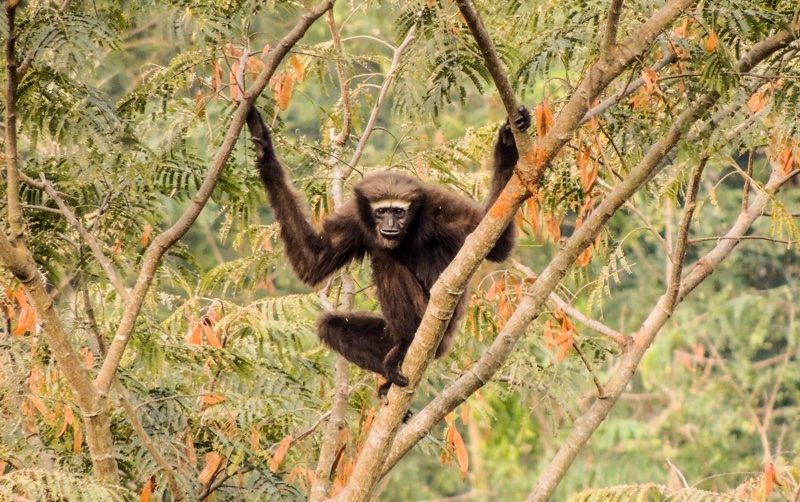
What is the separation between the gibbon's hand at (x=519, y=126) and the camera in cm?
487

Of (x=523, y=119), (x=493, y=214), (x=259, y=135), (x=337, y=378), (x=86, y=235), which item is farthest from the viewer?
(x=337, y=378)

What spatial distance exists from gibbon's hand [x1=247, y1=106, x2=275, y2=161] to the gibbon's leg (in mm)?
1350

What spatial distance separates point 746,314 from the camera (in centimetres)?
1756

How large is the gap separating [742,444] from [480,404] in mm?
13061

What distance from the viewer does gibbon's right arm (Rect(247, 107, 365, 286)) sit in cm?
600

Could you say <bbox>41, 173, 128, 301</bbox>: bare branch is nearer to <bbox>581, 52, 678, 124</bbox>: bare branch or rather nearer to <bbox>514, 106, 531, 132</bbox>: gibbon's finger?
<bbox>514, 106, 531, 132</bbox>: gibbon's finger

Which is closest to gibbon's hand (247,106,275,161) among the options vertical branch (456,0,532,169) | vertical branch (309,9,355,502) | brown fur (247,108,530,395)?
brown fur (247,108,530,395)

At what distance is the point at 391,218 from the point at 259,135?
42.8 inches

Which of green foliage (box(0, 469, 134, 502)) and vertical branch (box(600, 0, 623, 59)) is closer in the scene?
green foliage (box(0, 469, 134, 502))

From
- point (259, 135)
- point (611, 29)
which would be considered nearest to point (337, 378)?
point (259, 135)

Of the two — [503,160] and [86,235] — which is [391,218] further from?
[86,235]

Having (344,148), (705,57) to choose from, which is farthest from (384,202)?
(705,57)

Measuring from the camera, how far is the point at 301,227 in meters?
6.46

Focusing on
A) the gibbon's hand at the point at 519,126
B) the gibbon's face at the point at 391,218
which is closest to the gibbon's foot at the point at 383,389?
the gibbon's face at the point at 391,218
